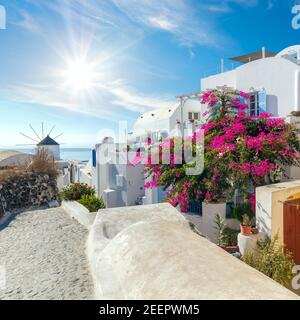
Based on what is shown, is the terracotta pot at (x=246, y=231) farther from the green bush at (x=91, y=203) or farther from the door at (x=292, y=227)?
the green bush at (x=91, y=203)

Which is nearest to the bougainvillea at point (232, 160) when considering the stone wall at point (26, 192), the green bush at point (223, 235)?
the green bush at point (223, 235)

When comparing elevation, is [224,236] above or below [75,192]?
below

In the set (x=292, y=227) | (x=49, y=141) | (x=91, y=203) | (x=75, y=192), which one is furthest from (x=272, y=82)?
(x=49, y=141)

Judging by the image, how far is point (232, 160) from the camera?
8562 millimetres

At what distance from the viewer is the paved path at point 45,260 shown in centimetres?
391

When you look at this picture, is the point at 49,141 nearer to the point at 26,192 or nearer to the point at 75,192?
the point at 26,192

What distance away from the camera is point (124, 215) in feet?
21.3

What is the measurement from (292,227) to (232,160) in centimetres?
258

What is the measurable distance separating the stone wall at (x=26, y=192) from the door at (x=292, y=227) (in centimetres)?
1054

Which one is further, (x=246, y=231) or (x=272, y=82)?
(x=272, y=82)

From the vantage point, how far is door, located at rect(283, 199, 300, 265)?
704 centimetres

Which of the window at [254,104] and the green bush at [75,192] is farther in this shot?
the window at [254,104]

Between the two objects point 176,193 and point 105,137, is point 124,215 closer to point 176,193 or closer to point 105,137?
point 176,193
